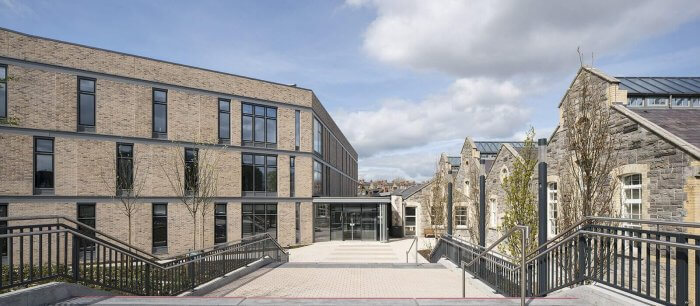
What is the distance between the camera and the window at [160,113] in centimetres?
2036

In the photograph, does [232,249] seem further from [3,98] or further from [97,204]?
[3,98]

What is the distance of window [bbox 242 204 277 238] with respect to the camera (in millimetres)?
23191

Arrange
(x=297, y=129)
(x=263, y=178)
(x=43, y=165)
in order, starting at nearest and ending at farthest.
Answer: (x=43, y=165), (x=263, y=178), (x=297, y=129)

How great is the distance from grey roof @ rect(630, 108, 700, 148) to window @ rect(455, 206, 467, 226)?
56.5ft

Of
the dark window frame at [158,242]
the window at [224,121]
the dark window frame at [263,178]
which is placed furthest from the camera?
the dark window frame at [263,178]

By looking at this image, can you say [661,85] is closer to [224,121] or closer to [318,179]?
[318,179]

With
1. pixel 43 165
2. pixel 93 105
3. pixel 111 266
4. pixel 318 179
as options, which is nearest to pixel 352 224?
pixel 318 179

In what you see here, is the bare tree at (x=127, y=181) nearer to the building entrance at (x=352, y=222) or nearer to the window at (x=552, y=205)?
the building entrance at (x=352, y=222)

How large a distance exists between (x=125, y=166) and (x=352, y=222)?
15024mm

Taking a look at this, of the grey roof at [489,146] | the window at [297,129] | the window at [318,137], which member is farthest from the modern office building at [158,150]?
the grey roof at [489,146]

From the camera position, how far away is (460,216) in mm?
27656

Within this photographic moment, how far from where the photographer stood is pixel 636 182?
10.2 meters

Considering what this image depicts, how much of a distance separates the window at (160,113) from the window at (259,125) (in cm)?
442

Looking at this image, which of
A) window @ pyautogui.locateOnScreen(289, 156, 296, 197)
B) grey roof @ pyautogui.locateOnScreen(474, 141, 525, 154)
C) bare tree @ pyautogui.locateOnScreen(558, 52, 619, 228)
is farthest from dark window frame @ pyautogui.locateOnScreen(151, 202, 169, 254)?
grey roof @ pyautogui.locateOnScreen(474, 141, 525, 154)
